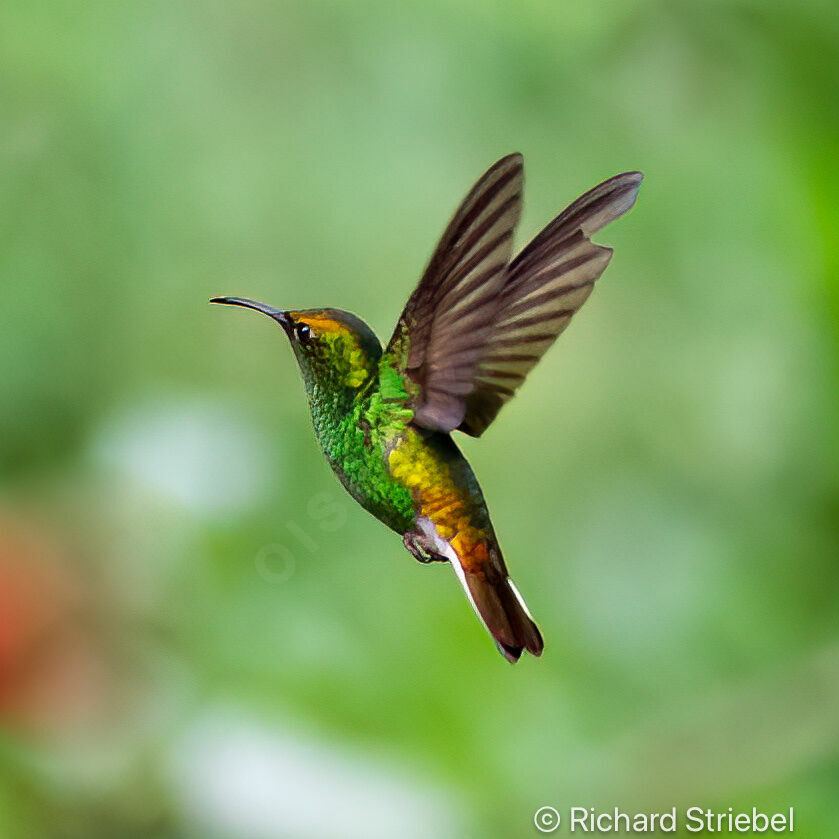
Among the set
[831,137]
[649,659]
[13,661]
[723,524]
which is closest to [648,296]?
[723,524]

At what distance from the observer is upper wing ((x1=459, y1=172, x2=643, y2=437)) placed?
0.33m

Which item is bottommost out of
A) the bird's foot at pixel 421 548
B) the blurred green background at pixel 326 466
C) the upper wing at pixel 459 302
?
the blurred green background at pixel 326 466

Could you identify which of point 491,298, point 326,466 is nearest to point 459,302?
point 491,298

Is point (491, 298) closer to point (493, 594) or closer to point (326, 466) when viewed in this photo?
point (493, 594)

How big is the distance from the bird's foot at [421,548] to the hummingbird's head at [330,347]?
56mm

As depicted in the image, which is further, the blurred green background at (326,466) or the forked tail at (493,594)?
the blurred green background at (326,466)

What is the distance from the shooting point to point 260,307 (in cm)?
35

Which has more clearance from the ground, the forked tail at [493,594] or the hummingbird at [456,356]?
the hummingbird at [456,356]

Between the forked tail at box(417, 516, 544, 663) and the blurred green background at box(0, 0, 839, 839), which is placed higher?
the forked tail at box(417, 516, 544, 663)

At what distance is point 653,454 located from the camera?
1574mm

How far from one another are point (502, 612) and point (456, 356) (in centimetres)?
9

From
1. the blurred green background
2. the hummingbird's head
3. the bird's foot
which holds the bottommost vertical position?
the blurred green background

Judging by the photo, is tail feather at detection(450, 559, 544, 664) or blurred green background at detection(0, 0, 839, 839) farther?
blurred green background at detection(0, 0, 839, 839)

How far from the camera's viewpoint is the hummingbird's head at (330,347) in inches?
15.0
